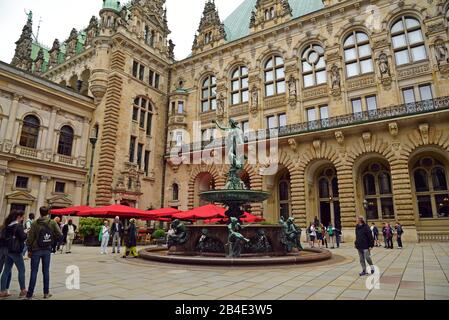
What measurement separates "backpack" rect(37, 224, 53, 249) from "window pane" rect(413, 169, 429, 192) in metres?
25.0

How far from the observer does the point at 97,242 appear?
21.7m

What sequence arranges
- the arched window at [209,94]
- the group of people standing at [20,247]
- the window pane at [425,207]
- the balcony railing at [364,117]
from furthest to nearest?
1. the arched window at [209,94]
2. the window pane at [425,207]
3. the balcony railing at [364,117]
4. the group of people standing at [20,247]

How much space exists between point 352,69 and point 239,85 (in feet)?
37.6

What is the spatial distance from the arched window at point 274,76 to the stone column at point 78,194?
20.2m

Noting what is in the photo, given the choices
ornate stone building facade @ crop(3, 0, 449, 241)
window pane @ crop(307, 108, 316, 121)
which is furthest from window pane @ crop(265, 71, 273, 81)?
window pane @ crop(307, 108, 316, 121)

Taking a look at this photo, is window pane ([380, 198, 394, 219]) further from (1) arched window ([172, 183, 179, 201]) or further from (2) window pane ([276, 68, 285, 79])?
(1) arched window ([172, 183, 179, 201])

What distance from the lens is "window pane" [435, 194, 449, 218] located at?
21.3m

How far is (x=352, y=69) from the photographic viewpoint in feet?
85.5

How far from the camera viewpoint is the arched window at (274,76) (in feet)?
96.7

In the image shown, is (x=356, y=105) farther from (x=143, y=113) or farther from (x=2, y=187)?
(x=2, y=187)

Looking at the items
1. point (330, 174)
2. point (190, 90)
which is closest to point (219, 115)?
point (190, 90)

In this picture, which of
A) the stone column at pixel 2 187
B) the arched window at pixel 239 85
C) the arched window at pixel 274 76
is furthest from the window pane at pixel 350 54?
the stone column at pixel 2 187

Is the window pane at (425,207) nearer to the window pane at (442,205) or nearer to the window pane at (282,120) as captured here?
the window pane at (442,205)
